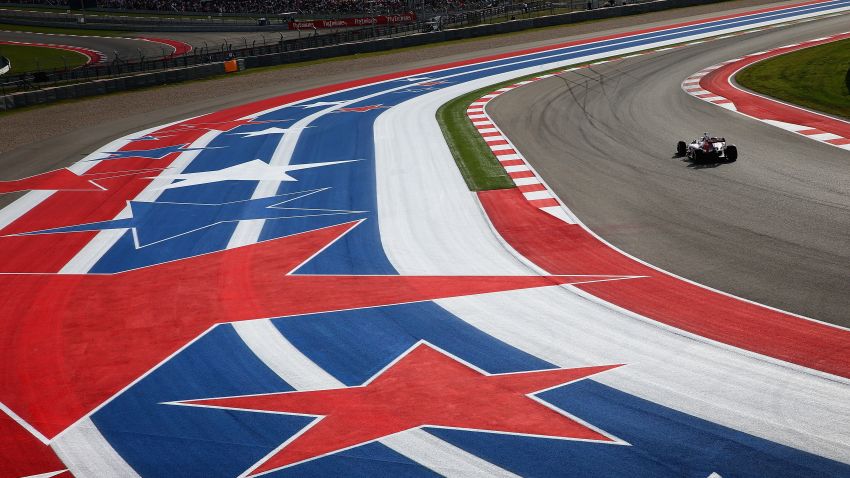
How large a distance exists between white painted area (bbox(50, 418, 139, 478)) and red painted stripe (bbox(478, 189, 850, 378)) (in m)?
6.11

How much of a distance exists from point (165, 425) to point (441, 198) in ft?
29.8

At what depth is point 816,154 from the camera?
17.2 m

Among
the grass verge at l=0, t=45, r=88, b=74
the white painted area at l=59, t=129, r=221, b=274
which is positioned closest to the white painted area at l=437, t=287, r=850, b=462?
the white painted area at l=59, t=129, r=221, b=274

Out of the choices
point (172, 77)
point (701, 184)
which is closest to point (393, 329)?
point (701, 184)

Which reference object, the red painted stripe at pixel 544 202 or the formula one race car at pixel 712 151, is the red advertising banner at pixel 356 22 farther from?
the red painted stripe at pixel 544 202

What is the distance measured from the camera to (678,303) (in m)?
10.4

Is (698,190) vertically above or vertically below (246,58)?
below

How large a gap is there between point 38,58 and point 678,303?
60.8m

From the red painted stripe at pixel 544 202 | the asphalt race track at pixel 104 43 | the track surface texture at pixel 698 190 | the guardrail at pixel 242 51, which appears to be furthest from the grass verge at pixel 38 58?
the red painted stripe at pixel 544 202

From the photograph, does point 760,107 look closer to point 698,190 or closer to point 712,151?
point 712,151

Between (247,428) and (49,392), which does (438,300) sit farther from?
(49,392)

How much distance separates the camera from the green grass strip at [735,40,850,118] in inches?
894

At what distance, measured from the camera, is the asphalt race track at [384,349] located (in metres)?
7.44

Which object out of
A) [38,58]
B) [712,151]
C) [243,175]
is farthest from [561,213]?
[38,58]
